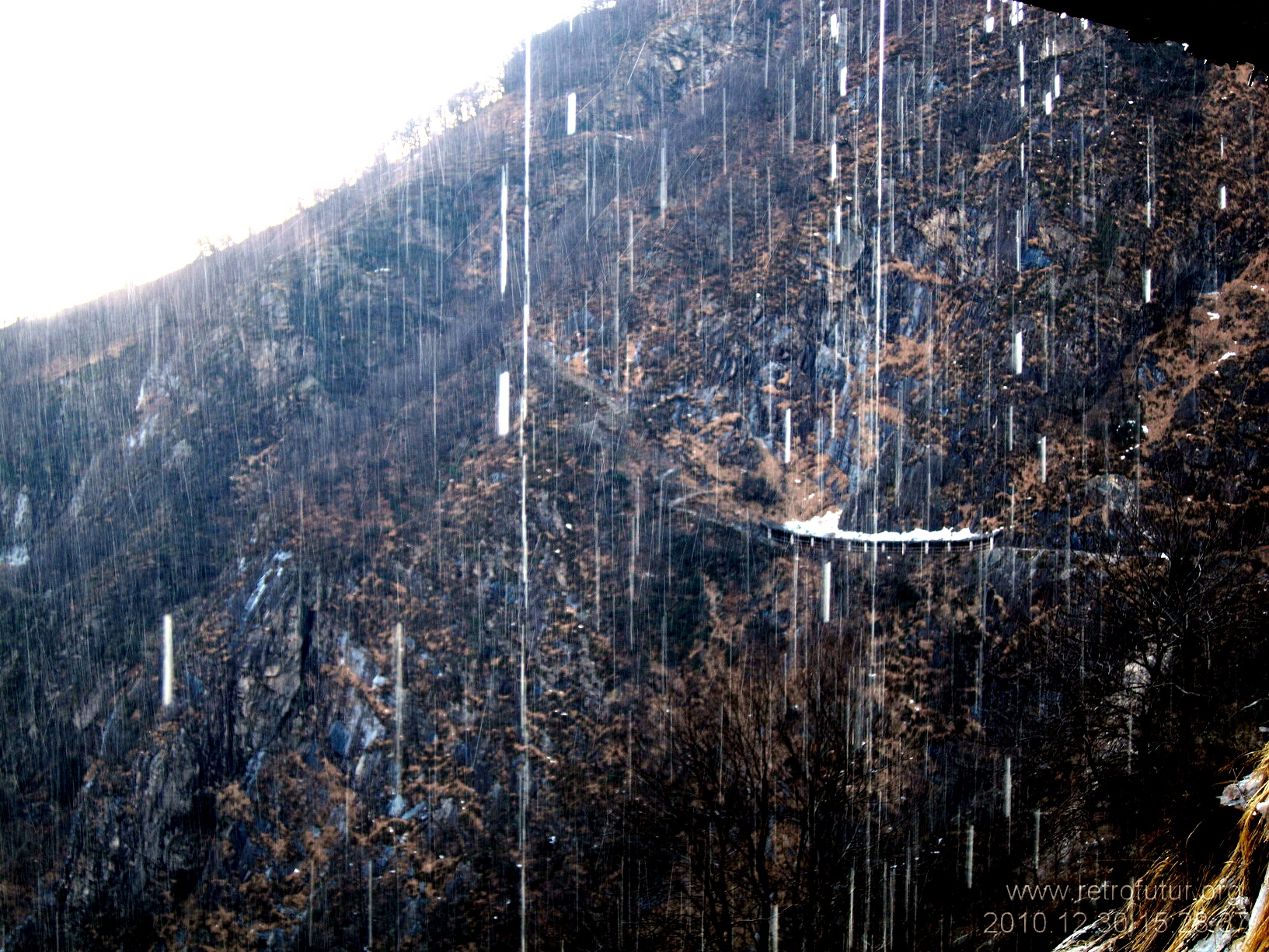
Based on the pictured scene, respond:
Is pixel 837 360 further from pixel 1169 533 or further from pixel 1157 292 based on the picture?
pixel 1169 533

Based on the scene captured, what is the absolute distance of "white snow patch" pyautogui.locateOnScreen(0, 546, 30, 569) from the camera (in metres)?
32.4

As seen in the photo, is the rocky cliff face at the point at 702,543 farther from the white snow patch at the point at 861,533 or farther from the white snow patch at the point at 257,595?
the white snow patch at the point at 861,533

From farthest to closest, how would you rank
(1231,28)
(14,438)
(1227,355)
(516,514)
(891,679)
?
1. (14,438)
2. (516,514)
3. (1227,355)
4. (891,679)
5. (1231,28)

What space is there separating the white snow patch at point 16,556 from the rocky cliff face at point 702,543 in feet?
3.65

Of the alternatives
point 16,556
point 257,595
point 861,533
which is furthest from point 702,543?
point 16,556

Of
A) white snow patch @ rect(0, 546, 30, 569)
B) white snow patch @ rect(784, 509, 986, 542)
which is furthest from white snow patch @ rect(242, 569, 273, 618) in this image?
white snow patch @ rect(784, 509, 986, 542)

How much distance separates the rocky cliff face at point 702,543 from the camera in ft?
42.7

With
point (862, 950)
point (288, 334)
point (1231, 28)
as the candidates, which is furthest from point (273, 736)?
point (1231, 28)

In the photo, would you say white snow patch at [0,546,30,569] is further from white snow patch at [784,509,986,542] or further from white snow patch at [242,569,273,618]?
white snow patch at [784,509,986,542]

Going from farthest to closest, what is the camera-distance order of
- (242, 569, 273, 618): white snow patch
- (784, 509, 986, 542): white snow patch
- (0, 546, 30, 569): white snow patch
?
(0, 546, 30, 569): white snow patch < (242, 569, 273, 618): white snow patch < (784, 509, 986, 542): white snow patch

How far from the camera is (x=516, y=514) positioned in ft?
79.2

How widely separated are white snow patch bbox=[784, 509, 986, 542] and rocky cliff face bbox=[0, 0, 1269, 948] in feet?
1.52

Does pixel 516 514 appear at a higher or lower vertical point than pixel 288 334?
lower

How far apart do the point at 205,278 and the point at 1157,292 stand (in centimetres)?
3992
